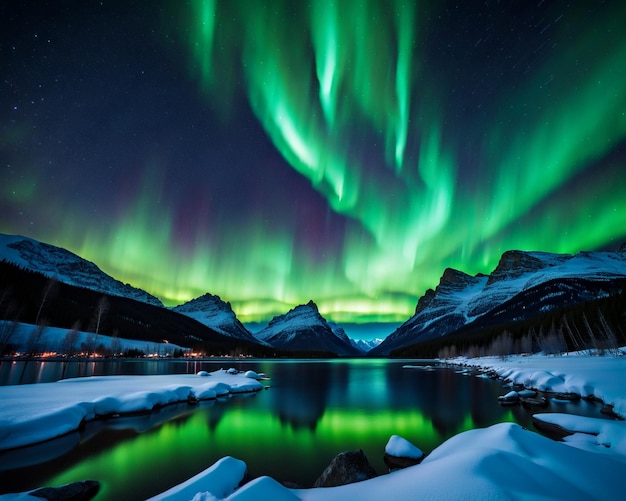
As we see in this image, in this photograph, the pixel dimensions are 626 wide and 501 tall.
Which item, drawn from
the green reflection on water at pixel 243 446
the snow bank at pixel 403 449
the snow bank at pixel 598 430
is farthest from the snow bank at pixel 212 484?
the snow bank at pixel 598 430

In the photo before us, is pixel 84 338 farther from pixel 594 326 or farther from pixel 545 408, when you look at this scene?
pixel 594 326

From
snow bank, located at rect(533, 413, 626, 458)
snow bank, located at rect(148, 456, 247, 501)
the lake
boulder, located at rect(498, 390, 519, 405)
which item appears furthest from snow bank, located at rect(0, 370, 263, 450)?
boulder, located at rect(498, 390, 519, 405)

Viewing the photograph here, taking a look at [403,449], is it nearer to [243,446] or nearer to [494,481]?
[494,481]

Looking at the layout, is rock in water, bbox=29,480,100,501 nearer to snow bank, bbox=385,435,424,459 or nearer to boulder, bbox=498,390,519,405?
snow bank, bbox=385,435,424,459

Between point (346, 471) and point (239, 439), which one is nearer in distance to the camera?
point (346, 471)

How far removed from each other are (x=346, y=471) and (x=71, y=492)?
30.0ft

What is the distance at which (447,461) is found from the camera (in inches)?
386

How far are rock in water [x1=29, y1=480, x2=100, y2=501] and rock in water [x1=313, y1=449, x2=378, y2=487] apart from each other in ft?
25.8

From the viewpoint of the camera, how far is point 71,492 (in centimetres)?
1062

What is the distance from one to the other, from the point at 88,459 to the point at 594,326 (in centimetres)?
11300

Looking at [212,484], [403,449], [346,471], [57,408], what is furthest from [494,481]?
[57,408]

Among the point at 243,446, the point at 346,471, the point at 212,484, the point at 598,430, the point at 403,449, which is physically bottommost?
the point at 243,446

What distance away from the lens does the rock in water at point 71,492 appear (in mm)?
9719

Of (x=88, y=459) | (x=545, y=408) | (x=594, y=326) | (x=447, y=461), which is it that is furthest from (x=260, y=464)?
→ (x=594, y=326)
